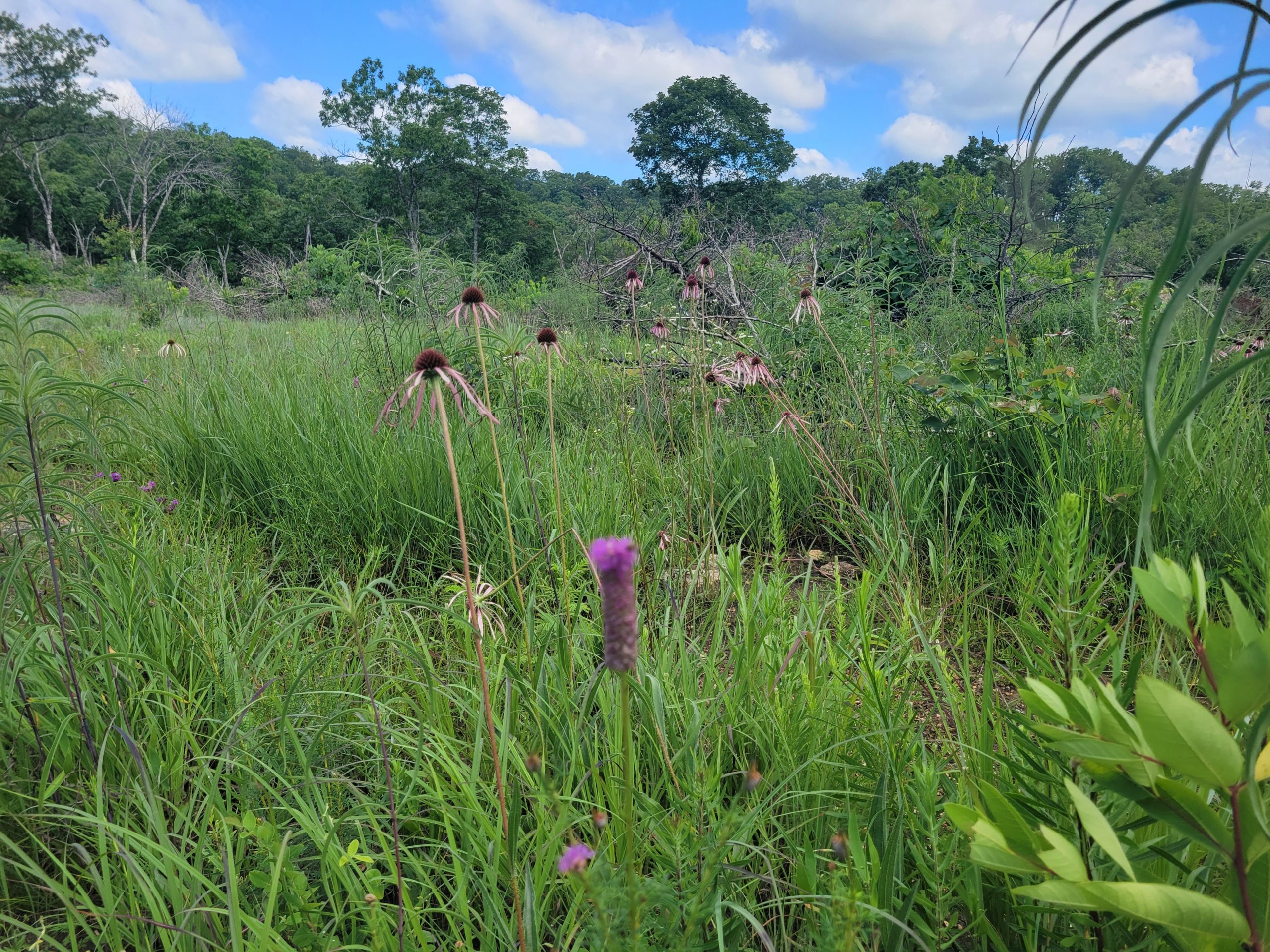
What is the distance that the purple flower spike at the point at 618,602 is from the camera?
0.42 metres

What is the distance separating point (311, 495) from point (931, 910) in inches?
77.1

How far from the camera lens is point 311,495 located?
83.7 inches

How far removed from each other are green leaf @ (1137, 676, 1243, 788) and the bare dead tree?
29.3m

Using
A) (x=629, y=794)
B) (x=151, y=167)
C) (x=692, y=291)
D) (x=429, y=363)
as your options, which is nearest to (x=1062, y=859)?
(x=629, y=794)

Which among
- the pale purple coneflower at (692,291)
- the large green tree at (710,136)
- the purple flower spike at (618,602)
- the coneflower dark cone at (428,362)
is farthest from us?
the large green tree at (710,136)

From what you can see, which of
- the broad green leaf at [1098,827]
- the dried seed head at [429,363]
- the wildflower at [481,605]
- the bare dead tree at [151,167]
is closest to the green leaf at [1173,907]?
the broad green leaf at [1098,827]

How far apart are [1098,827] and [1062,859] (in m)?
0.04

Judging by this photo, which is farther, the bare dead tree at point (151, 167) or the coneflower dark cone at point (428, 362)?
the bare dead tree at point (151, 167)

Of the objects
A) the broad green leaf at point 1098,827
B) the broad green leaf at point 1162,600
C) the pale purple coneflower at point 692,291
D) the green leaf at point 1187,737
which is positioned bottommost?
the broad green leaf at point 1098,827

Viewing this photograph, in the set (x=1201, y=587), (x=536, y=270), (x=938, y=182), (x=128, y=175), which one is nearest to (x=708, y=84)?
(x=536, y=270)

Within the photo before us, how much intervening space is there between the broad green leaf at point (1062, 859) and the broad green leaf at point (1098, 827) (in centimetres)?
3

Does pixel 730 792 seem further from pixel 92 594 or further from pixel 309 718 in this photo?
pixel 92 594

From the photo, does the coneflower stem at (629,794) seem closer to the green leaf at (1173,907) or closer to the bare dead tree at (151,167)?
the green leaf at (1173,907)

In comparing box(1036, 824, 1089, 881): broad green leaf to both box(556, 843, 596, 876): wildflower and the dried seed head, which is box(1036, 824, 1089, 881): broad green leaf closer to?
box(556, 843, 596, 876): wildflower
